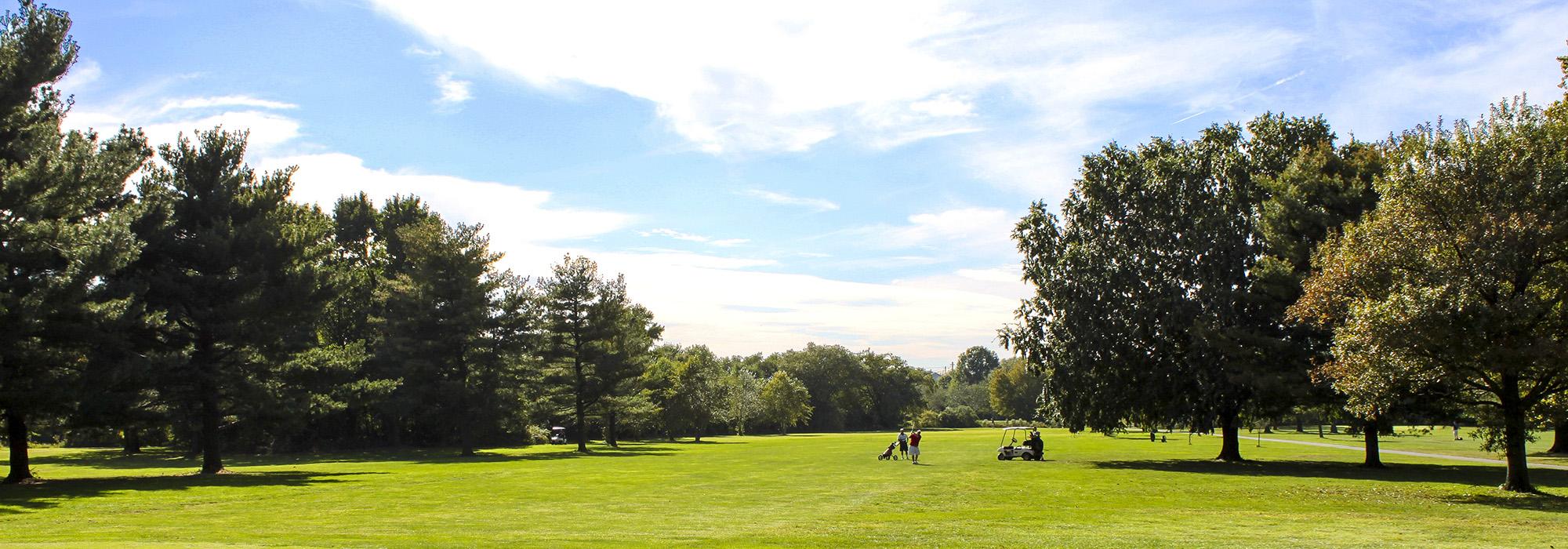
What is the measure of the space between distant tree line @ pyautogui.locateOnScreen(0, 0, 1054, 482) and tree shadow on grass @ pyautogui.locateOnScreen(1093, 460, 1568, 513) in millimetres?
31695

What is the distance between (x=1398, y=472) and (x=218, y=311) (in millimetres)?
40993

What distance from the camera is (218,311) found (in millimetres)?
34125

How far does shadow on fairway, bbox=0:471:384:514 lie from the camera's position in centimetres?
2283

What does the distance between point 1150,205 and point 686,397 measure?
168ft

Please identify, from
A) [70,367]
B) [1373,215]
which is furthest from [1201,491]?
[70,367]

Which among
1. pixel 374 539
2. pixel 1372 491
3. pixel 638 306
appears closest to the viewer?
pixel 374 539

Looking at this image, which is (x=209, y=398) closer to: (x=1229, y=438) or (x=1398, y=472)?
(x=1229, y=438)

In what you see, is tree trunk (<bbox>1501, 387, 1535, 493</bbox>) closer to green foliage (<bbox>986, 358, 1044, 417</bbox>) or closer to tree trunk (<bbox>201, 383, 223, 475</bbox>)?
tree trunk (<bbox>201, 383, 223, 475</bbox>)

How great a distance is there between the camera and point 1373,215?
26297 millimetres

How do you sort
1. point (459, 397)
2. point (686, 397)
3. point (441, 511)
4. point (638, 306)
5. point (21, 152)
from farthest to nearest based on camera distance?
point (686, 397) < point (638, 306) < point (459, 397) < point (21, 152) < point (441, 511)

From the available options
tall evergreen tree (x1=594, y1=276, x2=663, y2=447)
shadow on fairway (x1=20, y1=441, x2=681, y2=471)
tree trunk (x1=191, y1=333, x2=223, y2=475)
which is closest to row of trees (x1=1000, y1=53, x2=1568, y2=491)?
shadow on fairway (x1=20, y1=441, x2=681, y2=471)

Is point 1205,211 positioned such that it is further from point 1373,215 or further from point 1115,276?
point 1373,215

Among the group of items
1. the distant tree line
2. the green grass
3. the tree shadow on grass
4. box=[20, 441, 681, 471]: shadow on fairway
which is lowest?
box=[20, 441, 681, 471]: shadow on fairway

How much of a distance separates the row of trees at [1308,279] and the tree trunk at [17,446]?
3735 cm
